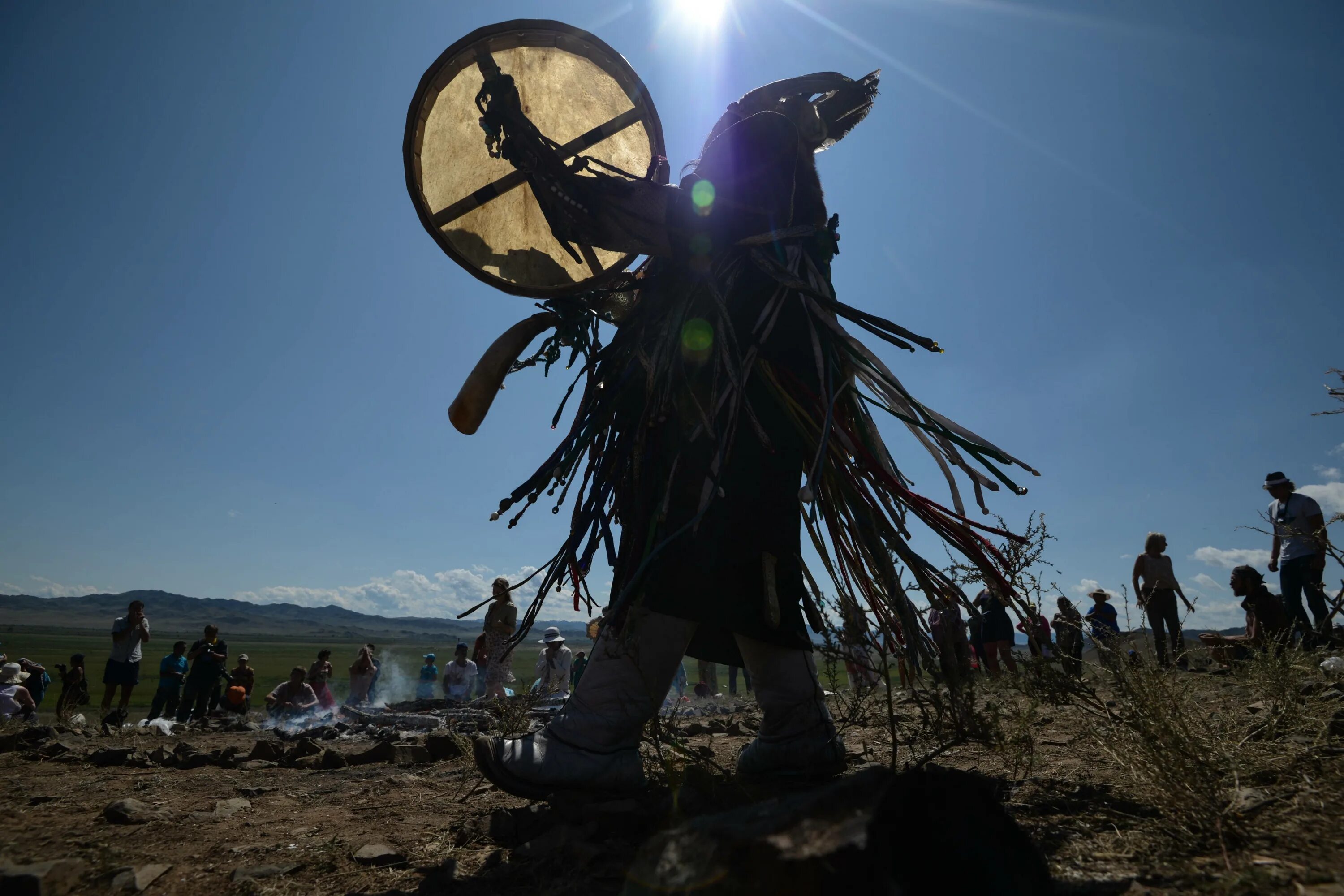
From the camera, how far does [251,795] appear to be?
94.3 inches

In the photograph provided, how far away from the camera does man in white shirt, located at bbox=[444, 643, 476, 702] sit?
10891mm

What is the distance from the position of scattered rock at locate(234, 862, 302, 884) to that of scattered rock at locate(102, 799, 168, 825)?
0.66 metres

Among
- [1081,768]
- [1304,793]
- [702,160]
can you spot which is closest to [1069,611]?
[1081,768]

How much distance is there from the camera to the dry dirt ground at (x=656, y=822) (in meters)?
1.16

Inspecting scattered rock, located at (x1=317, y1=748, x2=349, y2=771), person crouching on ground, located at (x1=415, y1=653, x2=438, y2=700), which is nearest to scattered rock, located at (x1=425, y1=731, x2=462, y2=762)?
scattered rock, located at (x1=317, y1=748, x2=349, y2=771)

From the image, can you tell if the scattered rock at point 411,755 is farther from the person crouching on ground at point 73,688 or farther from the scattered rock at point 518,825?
the person crouching on ground at point 73,688

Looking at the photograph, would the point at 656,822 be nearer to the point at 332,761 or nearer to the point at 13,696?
the point at 332,761

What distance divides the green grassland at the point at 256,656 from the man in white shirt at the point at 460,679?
382 cm

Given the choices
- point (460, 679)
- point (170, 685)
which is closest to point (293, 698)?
point (170, 685)

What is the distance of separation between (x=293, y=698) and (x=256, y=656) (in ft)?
370

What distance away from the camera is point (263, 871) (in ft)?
4.85

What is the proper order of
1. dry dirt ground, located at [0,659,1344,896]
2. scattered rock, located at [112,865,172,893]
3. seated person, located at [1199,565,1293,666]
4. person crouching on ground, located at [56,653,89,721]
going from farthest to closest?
person crouching on ground, located at [56,653,89,721] → seated person, located at [1199,565,1293,666] → scattered rock, located at [112,865,172,893] → dry dirt ground, located at [0,659,1344,896]

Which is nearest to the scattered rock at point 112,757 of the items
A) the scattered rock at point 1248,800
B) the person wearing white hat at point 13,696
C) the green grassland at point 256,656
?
the scattered rock at point 1248,800

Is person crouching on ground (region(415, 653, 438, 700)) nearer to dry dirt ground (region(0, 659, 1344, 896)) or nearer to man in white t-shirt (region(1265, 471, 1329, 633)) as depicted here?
dry dirt ground (region(0, 659, 1344, 896))
